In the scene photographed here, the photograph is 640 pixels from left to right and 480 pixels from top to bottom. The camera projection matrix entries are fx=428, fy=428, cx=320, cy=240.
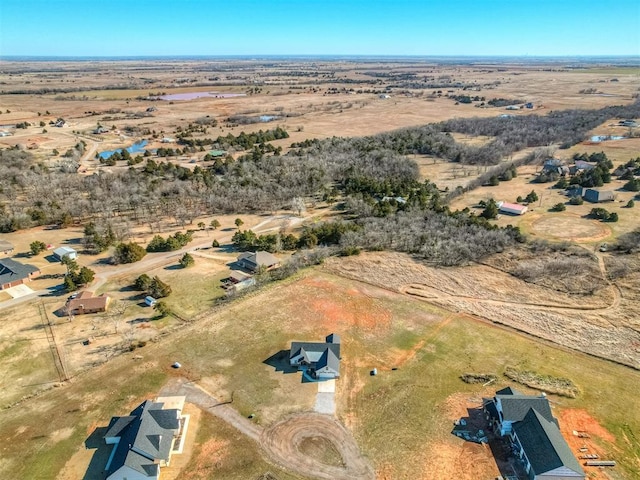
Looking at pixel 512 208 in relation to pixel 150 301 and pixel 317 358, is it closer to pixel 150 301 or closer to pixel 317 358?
pixel 317 358

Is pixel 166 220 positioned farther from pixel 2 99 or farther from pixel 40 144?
pixel 2 99

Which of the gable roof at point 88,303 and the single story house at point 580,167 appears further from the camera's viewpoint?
the single story house at point 580,167

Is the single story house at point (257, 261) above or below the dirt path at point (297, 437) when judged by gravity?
above

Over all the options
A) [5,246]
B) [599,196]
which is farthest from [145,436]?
[599,196]

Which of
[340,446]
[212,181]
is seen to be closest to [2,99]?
[212,181]

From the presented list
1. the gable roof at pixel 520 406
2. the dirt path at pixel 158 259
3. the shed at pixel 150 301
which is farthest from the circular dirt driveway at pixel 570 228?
the shed at pixel 150 301

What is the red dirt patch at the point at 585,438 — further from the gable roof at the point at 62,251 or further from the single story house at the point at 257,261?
the gable roof at the point at 62,251

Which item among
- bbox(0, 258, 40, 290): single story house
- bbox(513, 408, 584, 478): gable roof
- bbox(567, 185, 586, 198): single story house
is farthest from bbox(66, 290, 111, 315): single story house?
bbox(567, 185, 586, 198): single story house
